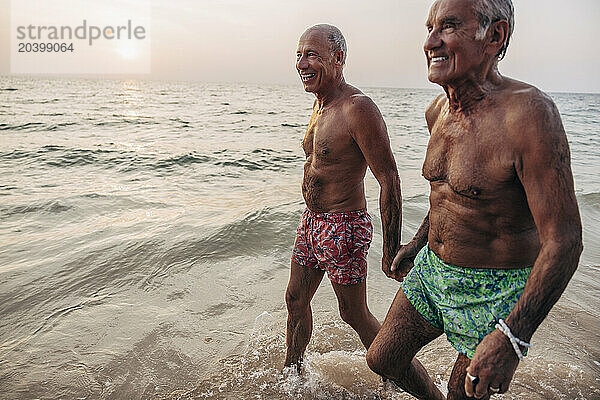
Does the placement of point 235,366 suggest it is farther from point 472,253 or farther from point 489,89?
point 489,89

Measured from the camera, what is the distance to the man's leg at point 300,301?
3068 millimetres

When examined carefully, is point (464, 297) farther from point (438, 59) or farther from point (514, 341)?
point (438, 59)

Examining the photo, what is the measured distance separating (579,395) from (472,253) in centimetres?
190

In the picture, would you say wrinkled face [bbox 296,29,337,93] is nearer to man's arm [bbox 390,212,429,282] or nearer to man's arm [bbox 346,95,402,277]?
man's arm [bbox 346,95,402,277]

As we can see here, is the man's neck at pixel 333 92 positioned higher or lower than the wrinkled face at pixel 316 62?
lower

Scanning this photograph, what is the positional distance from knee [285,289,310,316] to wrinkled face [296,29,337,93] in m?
1.27

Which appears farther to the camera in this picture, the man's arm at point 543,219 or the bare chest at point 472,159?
the bare chest at point 472,159

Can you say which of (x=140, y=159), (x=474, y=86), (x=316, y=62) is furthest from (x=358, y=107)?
(x=140, y=159)

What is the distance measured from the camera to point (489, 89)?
1.90 m

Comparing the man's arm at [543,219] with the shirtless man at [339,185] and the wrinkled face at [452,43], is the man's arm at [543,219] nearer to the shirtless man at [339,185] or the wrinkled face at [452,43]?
the wrinkled face at [452,43]

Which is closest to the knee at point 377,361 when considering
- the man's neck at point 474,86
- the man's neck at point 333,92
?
the man's neck at point 474,86

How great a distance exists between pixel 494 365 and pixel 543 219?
0.53m

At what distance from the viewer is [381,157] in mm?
2693

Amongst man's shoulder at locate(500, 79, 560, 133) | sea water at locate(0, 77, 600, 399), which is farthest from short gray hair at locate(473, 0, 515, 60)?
sea water at locate(0, 77, 600, 399)
